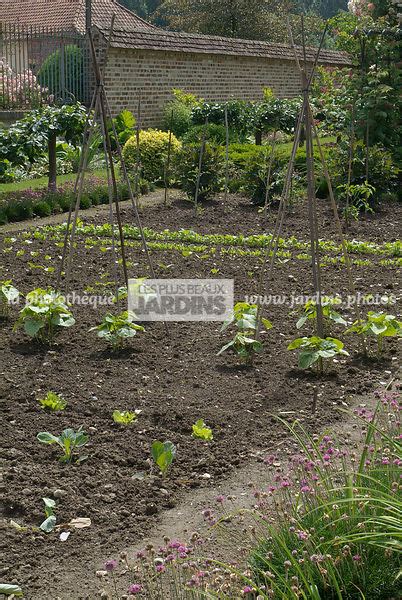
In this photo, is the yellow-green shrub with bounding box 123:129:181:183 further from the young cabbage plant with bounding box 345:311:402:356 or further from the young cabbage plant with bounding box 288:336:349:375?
the young cabbage plant with bounding box 288:336:349:375

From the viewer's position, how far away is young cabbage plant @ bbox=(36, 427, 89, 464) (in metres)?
4.12

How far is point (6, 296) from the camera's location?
6.06 m

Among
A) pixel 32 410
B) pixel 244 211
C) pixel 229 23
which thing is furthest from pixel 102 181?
pixel 229 23

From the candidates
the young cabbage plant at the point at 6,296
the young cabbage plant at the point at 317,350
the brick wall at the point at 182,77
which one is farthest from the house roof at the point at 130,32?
the young cabbage plant at the point at 317,350

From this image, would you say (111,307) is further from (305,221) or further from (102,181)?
(102,181)

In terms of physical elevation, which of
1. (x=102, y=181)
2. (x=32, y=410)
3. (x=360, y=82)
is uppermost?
(x=360, y=82)

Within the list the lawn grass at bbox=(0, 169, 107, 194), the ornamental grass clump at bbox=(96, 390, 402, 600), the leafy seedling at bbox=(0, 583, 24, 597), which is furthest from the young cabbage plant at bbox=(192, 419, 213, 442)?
the lawn grass at bbox=(0, 169, 107, 194)

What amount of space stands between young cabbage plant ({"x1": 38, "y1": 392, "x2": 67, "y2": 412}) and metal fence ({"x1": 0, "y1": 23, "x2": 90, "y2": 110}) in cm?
1311

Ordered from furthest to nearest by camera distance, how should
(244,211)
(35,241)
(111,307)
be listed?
(244,211)
(35,241)
(111,307)

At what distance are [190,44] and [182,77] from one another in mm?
853

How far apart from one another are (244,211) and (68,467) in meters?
7.88

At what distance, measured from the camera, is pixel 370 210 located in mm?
11062

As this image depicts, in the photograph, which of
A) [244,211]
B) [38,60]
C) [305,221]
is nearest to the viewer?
[305,221]

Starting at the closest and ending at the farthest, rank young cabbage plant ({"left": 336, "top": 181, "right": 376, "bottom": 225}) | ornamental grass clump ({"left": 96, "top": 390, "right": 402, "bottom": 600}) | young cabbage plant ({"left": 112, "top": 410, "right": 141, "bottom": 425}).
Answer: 1. ornamental grass clump ({"left": 96, "top": 390, "right": 402, "bottom": 600})
2. young cabbage plant ({"left": 112, "top": 410, "right": 141, "bottom": 425})
3. young cabbage plant ({"left": 336, "top": 181, "right": 376, "bottom": 225})
